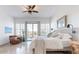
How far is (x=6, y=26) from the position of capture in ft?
10.4

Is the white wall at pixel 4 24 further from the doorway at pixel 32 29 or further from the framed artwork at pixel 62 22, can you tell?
the framed artwork at pixel 62 22

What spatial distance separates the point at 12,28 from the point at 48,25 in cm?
106

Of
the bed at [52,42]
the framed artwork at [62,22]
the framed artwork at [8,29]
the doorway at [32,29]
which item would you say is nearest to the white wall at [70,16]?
the framed artwork at [62,22]

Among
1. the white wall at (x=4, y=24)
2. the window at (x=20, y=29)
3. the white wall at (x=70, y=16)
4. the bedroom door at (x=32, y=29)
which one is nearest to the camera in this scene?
the white wall at (x=70, y=16)

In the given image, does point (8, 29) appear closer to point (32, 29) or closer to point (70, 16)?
point (32, 29)

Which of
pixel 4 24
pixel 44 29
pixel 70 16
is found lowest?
pixel 44 29

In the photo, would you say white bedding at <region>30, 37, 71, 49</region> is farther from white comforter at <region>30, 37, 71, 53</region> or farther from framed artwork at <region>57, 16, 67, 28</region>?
framed artwork at <region>57, 16, 67, 28</region>

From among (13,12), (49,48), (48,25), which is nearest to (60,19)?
(48,25)

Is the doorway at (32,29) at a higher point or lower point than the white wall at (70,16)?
lower

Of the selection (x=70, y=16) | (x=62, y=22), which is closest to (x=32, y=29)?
(x=62, y=22)

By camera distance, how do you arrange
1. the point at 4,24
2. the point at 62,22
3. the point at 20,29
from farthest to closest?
1. the point at 62,22
2. the point at 20,29
3. the point at 4,24

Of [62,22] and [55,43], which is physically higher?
[62,22]

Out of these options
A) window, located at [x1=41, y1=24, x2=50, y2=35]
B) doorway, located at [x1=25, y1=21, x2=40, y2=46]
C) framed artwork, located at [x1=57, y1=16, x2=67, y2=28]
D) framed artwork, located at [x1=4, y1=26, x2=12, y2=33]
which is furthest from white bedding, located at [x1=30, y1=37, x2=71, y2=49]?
framed artwork, located at [x1=4, y1=26, x2=12, y2=33]
